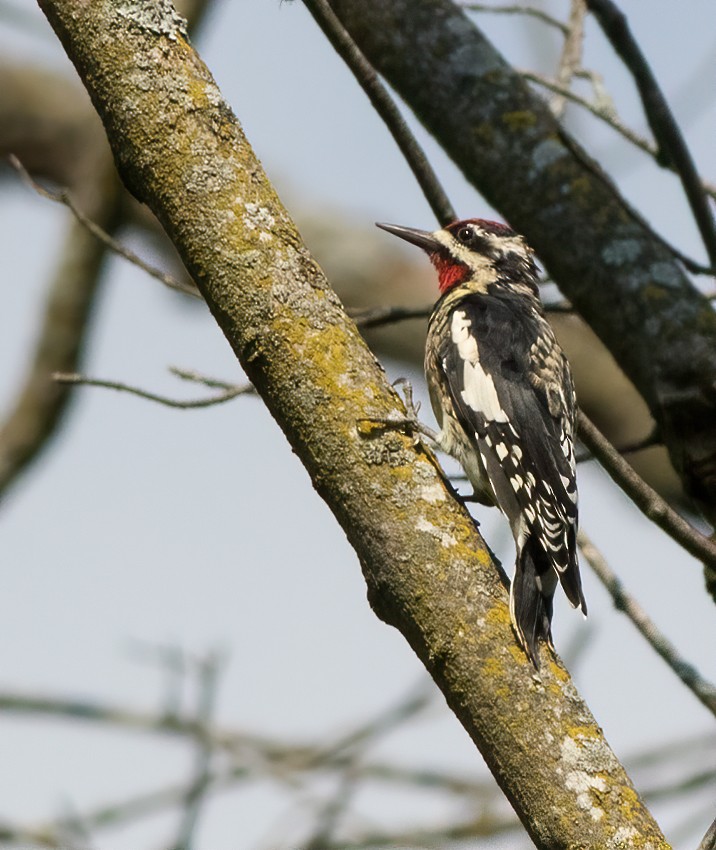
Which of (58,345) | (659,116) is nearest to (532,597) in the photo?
(659,116)

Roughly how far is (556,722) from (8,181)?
669cm

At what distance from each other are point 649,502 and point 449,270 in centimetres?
234

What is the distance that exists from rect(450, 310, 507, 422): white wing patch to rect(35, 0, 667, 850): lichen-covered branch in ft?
4.29

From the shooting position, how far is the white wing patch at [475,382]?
149 inches

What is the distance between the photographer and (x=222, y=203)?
7.91 feet

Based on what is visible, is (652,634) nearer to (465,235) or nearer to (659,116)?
(659,116)

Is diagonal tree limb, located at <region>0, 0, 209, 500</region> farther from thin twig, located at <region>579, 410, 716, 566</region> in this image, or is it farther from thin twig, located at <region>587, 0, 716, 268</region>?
thin twig, located at <region>579, 410, 716, 566</region>

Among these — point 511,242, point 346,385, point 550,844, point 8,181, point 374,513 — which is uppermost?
point 8,181

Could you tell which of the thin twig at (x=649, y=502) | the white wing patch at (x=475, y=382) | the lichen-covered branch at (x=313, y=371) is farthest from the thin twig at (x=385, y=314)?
the lichen-covered branch at (x=313, y=371)

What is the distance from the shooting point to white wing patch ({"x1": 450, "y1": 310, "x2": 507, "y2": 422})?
12.5ft

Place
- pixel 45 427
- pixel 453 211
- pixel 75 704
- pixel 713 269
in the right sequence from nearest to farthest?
pixel 713 269
pixel 453 211
pixel 75 704
pixel 45 427

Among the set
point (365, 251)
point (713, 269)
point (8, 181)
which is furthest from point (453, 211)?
point (8, 181)

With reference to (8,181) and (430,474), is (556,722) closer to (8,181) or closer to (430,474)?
(430,474)


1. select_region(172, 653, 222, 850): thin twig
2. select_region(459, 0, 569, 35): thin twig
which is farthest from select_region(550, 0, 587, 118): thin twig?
select_region(172, 653, 222, 850): thin twig
